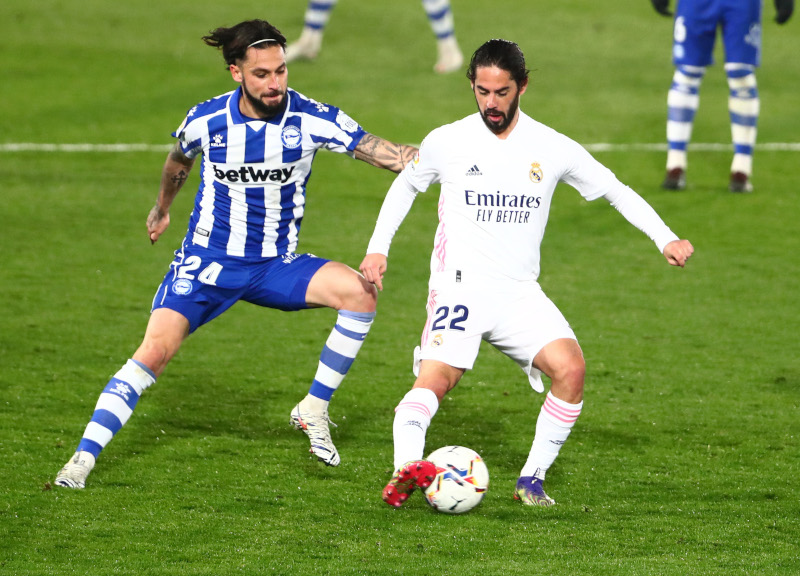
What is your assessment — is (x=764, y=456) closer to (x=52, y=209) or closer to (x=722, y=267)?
(x=722, y=267)

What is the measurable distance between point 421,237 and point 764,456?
182 inches

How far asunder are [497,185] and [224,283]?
1354mm

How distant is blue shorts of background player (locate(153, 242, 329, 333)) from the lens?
5.34m

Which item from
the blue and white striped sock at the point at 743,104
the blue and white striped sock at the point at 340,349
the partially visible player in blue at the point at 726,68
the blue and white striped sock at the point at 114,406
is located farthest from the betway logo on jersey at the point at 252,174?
the blue and white striped sock at the point at 743,104

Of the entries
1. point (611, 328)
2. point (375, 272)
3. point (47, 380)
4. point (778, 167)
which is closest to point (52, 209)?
point (47, 380)

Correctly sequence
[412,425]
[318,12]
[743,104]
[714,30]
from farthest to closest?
[318,12] → [743,104] → [714,30] → [412,425]

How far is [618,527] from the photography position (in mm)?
4664

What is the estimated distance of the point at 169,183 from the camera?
5.69 m

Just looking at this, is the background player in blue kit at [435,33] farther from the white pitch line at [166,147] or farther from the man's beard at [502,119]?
the man's beard at [502,119]

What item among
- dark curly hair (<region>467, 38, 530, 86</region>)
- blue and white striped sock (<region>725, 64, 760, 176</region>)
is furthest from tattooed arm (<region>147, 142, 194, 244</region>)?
blue and white striped sock (<region>725, 64, 760, 176</region>)

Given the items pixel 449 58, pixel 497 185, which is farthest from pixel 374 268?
pixel 449 58

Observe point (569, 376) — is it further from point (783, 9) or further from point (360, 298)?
point (783, 9)

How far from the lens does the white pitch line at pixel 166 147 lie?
12.1 metres

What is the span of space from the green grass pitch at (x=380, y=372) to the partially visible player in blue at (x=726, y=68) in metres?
0.36
